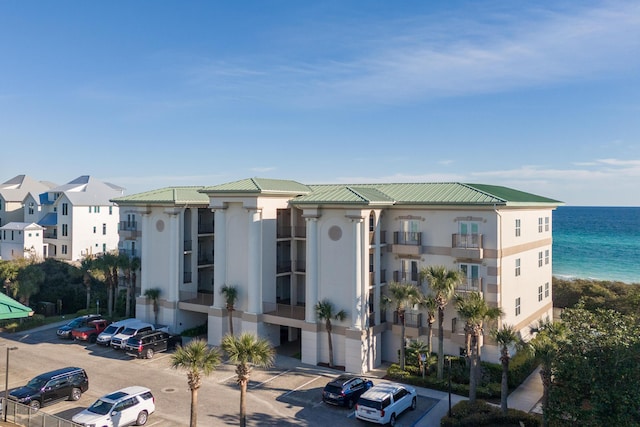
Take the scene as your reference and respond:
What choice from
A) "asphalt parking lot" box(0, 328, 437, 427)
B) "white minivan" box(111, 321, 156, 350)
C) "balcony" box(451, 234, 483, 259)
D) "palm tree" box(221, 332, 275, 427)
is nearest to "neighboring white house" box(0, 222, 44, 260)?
"asphalt parking lot" box(0, 328, 437, 427)

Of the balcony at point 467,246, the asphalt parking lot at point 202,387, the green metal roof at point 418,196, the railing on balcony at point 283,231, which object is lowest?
the asphalt parking lot at point 202,387

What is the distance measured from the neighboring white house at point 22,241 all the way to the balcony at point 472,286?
6210 centimetres

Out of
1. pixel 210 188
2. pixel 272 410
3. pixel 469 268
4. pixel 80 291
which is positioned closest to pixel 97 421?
pixel 272 410

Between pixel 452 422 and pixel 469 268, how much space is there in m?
10.6

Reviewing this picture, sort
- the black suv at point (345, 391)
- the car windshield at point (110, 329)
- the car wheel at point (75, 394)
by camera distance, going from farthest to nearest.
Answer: the car windshield at point (110, 329)
the car wheel at point (75, 394)
the black suv at point (345, 391)

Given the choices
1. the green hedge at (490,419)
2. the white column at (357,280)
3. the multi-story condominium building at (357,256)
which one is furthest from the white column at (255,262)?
the green hedge at (490,419)

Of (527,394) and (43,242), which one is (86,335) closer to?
→ (527,394)

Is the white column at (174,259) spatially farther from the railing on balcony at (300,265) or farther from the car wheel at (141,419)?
the car wheel at (141,419)

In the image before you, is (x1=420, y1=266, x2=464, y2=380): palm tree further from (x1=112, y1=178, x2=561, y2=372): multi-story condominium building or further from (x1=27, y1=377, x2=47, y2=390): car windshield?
(x1=27, y1=377, x2=47, y2=390): car windshield

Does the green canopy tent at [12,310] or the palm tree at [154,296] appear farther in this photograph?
the palm tree at [154,296]

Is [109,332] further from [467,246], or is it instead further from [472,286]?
[467,246]

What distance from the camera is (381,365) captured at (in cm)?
3259

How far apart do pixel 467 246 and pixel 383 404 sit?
12.1 m

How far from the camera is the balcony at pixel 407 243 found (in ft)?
106
